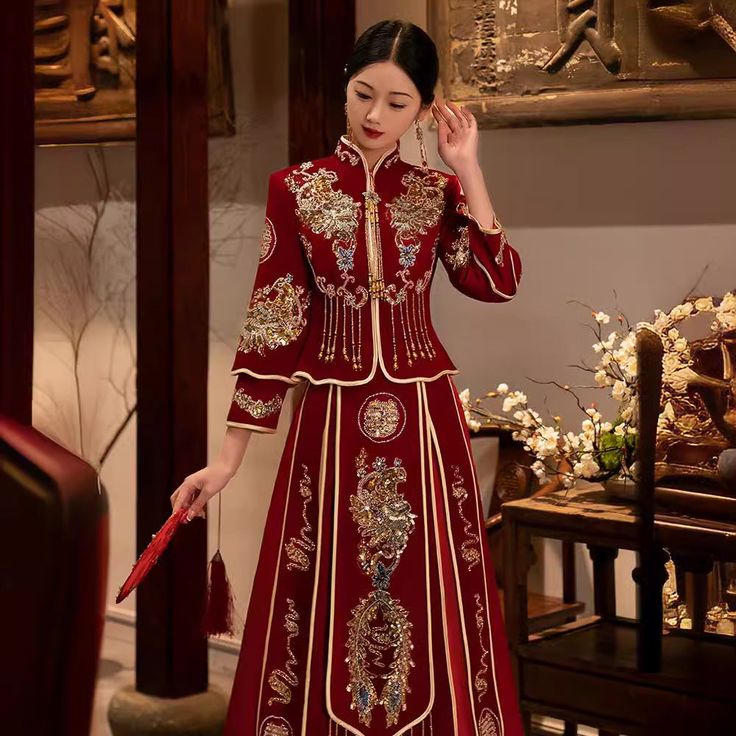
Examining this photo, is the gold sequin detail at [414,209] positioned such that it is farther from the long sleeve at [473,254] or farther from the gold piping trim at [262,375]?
the gold piping trim at [262,375]

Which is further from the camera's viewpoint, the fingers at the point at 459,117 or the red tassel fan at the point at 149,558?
the fingers at the point at 459,117

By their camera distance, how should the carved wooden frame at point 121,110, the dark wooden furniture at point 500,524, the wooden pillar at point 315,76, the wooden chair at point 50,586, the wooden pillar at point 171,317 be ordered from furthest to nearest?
the wooden pillar at point 315,76 < the dark wooden furniture at point 500,524 < the wooden pillar at point 171,317 < the carved wooden frame at point 121,110 < the wooden chair at point 50,586

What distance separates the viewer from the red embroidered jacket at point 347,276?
1716 mm

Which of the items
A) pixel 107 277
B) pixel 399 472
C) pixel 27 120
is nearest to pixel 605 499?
pixel 399 472

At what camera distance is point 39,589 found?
699 mm

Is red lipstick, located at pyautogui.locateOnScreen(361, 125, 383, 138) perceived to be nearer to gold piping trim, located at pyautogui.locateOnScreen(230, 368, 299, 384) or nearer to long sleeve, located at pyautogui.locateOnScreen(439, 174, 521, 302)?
long sleeve, located at pyautogui.locateOnScreen(439, 174, 521, 302)

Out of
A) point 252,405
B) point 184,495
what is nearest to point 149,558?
point 184,495

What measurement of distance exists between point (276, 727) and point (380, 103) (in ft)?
2.92

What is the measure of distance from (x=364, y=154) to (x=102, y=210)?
2.37 ft

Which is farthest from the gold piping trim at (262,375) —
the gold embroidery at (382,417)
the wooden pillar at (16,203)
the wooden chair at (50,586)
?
the wooden chair at (50,586)

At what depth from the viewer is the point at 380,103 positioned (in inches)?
67.7

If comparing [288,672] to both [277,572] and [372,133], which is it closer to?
[277,572]

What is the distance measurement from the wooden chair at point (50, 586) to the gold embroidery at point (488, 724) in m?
1.14

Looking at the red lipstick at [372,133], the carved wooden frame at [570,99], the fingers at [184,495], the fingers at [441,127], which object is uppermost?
the carved wooden frame at [570,99]
